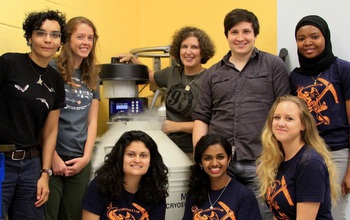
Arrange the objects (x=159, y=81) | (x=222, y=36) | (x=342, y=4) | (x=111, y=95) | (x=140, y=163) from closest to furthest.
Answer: (x=140, y=163) < (x=342, y=4) < (x=111, y=95) < (x=159, y=81) < (x=222, y=36)

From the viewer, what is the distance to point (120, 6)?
9.82 feet

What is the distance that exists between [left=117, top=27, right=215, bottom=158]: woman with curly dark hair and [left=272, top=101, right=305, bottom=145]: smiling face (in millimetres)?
632

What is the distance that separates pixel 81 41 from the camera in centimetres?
188

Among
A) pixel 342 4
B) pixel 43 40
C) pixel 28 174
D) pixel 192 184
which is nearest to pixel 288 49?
pixel 342 4

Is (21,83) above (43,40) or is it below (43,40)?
below

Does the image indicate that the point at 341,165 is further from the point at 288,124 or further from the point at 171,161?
the point at 171,161

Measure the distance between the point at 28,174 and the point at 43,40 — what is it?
0.53 metres

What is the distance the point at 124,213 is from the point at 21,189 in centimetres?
45

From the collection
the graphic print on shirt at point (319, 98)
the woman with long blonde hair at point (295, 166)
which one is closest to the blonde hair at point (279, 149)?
the woman with long blonde hair at point (295, 166)

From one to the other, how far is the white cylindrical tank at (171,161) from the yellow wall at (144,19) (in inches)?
24.2

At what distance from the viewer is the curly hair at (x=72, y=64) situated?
184cm

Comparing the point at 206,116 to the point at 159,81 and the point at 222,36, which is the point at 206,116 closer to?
the point at 159,81

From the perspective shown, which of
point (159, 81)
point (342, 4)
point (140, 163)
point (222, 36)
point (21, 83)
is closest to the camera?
point (21, 83)

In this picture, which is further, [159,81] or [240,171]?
[159,81]
